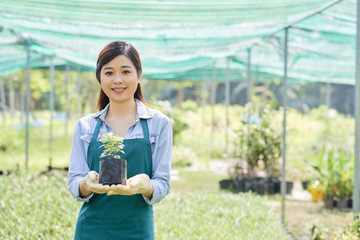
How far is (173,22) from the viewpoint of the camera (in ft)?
12.3

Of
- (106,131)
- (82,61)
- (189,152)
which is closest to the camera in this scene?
(106,131)

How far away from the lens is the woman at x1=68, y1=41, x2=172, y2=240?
1678 mm

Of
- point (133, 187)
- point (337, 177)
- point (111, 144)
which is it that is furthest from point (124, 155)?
point (337, 177)

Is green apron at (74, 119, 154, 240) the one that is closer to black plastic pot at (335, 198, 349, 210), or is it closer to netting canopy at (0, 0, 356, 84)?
netting canopy at (0, 0, 356, 84)

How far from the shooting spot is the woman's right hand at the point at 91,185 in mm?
1505

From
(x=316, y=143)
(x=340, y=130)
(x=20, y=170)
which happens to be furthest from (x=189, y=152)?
(x=20, y=170)

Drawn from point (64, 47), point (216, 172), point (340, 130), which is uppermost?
point (64, 47)

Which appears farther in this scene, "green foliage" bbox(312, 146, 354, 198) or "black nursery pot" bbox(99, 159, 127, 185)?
"green foliage" bbox(312, 146, 354, 198)

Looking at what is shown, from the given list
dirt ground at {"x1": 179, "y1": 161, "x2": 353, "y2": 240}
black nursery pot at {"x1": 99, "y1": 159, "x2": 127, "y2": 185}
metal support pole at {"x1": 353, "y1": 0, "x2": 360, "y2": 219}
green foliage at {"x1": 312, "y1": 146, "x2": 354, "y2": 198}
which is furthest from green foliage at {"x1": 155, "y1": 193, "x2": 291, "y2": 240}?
black nursery pot at {"x1": 99, "y1": 159, "x2": 127, "y2": 185}

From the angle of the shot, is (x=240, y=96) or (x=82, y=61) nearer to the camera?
(x=82, y=61)

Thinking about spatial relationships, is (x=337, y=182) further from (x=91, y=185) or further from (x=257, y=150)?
(x=91, y=185)

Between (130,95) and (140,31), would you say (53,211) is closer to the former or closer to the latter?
(140,31)

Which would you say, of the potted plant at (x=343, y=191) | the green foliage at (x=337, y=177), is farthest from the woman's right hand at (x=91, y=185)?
the potted plant at (x=343, y=191)

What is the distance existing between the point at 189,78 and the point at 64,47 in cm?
745
